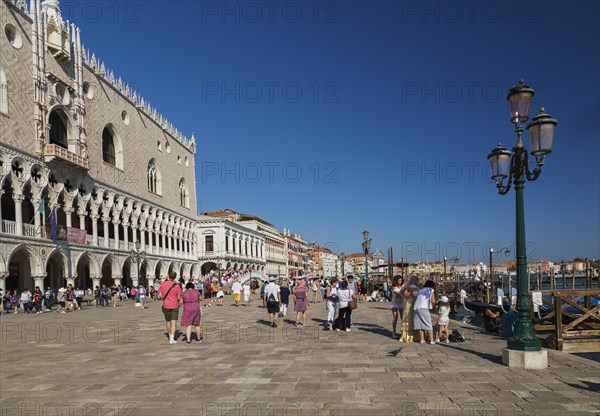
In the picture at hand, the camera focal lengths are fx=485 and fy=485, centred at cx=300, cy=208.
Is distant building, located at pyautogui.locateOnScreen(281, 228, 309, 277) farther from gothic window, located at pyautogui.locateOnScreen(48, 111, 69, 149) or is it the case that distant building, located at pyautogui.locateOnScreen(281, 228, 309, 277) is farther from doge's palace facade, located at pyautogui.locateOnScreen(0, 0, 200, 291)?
gothic window, located at pyautogui.locateOnScreen(48, 111, 69, 149)

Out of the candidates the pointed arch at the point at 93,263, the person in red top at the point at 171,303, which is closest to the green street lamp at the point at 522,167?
the person in red top at the point at 171,303

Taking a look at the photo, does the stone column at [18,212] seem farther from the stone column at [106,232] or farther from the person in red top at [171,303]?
the person in red top at [171,303]

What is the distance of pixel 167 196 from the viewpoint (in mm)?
50562

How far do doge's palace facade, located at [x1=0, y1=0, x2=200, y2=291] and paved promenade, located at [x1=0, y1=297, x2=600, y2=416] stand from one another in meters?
17.9

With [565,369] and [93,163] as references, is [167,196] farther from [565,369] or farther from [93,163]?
[565,369]

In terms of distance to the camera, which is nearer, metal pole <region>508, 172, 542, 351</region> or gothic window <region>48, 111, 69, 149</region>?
metal pole <region>508, 172, 542, 351</region>

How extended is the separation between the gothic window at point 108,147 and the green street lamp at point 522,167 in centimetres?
3492

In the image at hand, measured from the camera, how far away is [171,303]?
35.6 ft

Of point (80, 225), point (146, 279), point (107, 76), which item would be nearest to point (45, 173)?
point (80, 225)

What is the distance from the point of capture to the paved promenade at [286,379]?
5.61 meters

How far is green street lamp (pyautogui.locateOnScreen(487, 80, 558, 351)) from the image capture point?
25.0ft

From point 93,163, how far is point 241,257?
35668 mm

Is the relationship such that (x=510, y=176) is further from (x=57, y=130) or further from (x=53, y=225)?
(x=57, y=130)

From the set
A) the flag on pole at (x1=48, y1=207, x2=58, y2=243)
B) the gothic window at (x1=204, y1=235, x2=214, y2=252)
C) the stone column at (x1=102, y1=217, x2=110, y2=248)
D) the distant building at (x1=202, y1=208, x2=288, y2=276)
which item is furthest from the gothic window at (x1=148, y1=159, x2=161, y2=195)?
the distant building at (x1=202, y1=208, x2=288, y2=276)
